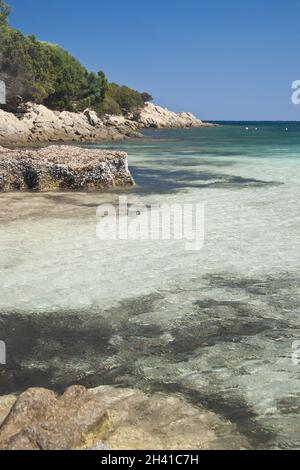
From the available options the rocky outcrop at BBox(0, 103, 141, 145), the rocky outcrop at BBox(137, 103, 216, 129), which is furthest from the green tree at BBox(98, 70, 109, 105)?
the rocky outcrop at BBox(0, 103, 141, 145)

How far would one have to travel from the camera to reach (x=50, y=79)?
50.8 meters

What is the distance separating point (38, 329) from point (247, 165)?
1570 cm

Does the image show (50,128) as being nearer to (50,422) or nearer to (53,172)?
(53,172)

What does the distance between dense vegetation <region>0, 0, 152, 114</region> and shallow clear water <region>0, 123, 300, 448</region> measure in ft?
118

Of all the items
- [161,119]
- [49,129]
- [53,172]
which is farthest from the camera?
[161,119]

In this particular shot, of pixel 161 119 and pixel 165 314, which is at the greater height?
pixel 161 119

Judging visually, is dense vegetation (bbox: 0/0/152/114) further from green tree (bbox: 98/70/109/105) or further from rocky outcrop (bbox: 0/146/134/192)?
rocky outcrop (bbox: 0/146/134/192)

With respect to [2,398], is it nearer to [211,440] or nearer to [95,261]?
[211,440]

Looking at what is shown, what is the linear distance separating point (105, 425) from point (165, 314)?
1.89 metres

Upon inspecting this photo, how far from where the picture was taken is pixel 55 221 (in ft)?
27.5

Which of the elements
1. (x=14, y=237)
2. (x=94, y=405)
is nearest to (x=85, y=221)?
(x=14, y=237)

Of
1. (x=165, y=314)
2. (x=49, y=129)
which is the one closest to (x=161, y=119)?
(x=49, y=129)

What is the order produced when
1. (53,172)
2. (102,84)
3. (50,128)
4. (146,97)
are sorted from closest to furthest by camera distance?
(53,172) → (50,128) → (102,84) → (146,97)

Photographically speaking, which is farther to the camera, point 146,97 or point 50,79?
point 146,97
